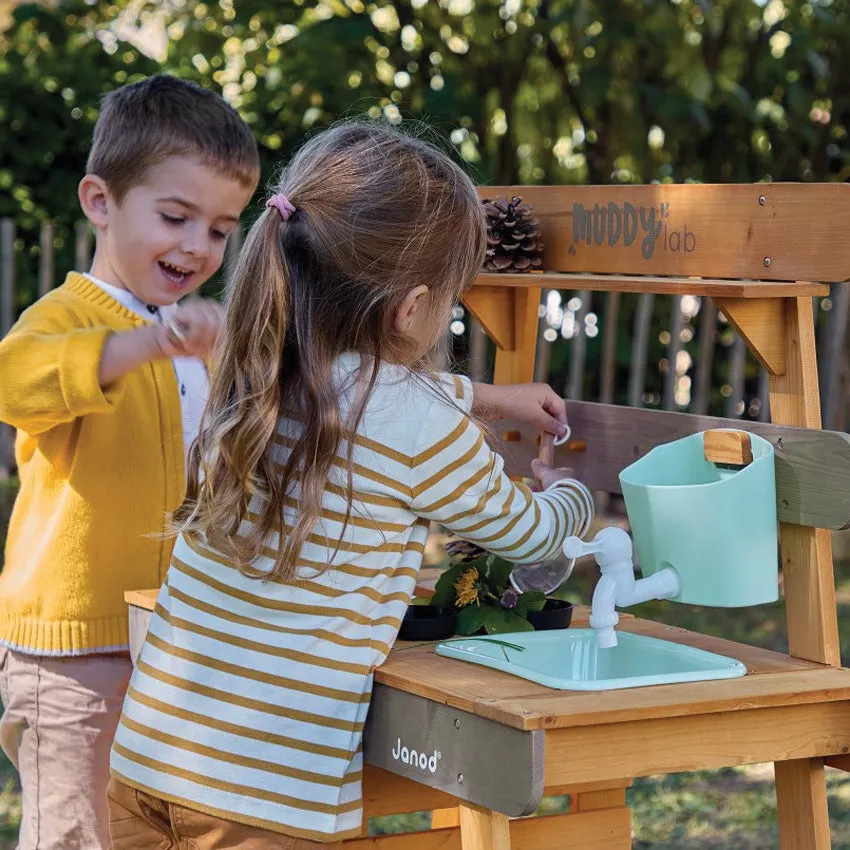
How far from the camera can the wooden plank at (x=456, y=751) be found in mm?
1640

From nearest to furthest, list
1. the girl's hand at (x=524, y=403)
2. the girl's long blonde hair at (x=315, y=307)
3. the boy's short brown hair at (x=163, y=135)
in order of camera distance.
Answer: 1. the girl's long blonde hair at (x=315, y=307)
2. the girl's hand at (x=524, y=403)
3. the boy's short brown hair at (x=163, y=135)

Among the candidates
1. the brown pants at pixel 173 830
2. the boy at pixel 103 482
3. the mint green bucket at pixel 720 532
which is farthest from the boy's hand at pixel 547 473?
the brown pants at pixel 173 830

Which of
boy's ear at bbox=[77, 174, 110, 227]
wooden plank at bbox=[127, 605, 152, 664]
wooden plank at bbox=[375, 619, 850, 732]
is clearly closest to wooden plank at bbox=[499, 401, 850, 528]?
wooden plank at bbox=[375, 619, 850, 732]

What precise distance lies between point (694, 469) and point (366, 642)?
0.62 metres

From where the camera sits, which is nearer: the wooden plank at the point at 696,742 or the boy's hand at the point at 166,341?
the wooden plank at the point at 696,742

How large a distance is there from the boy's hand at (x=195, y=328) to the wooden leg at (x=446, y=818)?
1046 millimetres

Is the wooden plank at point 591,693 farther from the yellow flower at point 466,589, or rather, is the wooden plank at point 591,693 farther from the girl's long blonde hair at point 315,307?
the girl's long blonde hair at point 315,307

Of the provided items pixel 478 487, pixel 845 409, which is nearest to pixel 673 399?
pixel 845 409

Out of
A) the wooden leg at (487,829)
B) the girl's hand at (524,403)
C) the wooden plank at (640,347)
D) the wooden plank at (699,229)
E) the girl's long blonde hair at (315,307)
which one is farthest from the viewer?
the wooden plank at (640,347)

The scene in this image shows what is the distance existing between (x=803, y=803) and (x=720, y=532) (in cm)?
40

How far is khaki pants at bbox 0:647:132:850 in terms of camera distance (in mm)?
2475

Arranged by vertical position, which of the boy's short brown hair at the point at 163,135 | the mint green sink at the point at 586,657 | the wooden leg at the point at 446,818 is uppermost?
the boy's short brown hair at the point at 163,135

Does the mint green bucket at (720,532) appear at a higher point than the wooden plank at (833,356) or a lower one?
lower

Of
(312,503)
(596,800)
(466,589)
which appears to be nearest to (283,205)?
(312,503)
